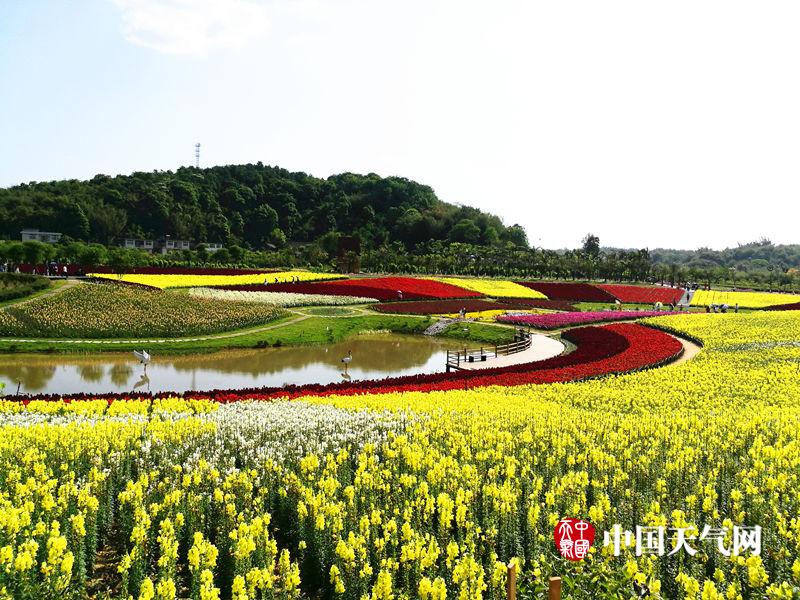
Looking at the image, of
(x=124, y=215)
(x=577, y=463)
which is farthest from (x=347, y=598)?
(x=124, y=215)

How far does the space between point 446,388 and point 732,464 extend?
10567 millimetres

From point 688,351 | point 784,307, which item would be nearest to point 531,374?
point 688,351

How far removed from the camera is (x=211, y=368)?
90.2 ft

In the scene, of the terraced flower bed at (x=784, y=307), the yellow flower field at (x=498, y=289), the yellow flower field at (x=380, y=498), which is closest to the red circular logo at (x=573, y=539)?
the yellow flower field at (x=380, y=498)

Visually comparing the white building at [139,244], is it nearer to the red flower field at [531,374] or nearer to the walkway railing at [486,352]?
the walkway railing at [486,352]

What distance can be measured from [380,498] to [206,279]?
178ft

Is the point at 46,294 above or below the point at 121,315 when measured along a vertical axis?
above

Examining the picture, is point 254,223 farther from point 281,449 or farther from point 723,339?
point 281,449

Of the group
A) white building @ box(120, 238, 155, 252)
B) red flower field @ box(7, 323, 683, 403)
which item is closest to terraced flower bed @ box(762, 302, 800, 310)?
red flower field @ box(7, 323, 683, 403)

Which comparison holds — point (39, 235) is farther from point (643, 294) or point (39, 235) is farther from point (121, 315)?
point (643, 294)

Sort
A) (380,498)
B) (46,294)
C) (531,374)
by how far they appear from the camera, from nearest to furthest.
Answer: (380,498)
(531,374)
(46,294)

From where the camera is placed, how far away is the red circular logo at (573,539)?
515cm

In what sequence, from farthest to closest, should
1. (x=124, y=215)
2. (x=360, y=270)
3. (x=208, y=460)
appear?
(x=124, y=215), (x=360, y=270), (x=208, y=460)

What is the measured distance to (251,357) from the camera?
30.3m
